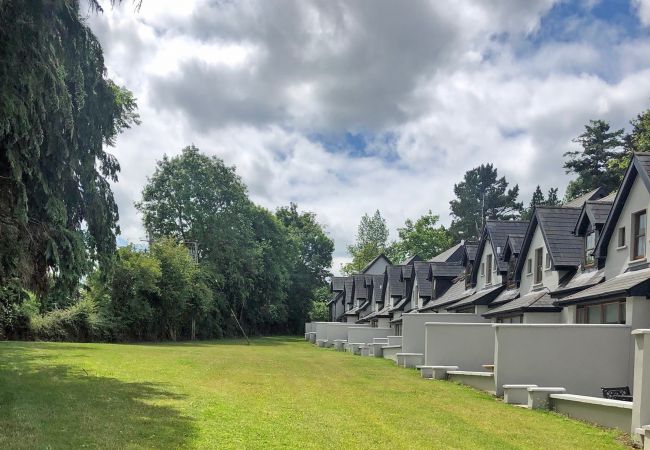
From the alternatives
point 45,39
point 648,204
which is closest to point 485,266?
point 648,204

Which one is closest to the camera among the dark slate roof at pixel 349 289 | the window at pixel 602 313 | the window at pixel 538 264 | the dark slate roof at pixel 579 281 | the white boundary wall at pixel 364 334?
the window at pixel 602 313

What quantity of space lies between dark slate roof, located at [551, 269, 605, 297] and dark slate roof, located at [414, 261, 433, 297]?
16.8 metres

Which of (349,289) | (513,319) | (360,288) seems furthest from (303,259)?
(513,319)

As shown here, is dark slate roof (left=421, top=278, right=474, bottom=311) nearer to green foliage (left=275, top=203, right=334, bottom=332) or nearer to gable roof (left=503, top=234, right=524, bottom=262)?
gable roof (left=503, top=234, right=524, bottom=262)

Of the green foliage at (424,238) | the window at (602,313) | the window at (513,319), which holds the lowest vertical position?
the window at (513,319)

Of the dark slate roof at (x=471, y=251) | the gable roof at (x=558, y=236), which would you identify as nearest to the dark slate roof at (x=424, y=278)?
the dark slate roof at (x=471, y=251)

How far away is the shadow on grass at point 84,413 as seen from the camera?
26.1ft

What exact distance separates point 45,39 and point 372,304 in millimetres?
48855

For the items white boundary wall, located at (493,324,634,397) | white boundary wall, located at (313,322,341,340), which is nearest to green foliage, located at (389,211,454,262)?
white boundary wall, located at (313,322,341,340)

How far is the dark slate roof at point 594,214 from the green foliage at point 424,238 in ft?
184

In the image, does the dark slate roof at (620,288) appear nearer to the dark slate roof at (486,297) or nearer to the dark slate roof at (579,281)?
the dark slate roof at (579,281)

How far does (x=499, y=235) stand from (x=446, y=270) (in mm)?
8544

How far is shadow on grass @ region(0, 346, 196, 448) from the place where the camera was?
7.96 metres

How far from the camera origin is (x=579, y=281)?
19281mm
